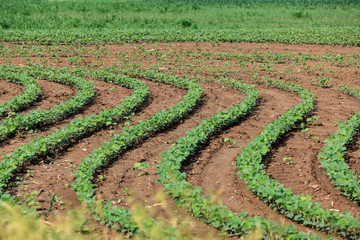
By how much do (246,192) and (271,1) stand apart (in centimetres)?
3337

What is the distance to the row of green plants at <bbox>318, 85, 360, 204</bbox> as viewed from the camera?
787 cm

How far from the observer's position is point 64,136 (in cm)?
1001

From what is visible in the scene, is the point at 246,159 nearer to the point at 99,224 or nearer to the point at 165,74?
the point at 99,224

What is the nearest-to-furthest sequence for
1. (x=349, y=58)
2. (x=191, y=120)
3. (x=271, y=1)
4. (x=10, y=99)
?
(x=191, y=120) → (x=10, y=99) → (x=349, y=58) → (x=271, y=1)

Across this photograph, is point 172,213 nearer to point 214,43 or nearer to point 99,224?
point 99,224

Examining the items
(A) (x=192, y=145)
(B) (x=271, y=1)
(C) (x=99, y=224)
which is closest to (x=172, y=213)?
(C) (x=99, y=224)

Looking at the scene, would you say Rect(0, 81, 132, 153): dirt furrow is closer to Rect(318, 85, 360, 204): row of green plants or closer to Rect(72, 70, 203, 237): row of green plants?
Rect(72, 70, 203, 237): row of green plants

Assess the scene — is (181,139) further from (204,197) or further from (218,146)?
(204,197)

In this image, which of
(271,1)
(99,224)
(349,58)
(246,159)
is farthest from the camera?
(271,1)

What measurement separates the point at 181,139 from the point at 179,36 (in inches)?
517

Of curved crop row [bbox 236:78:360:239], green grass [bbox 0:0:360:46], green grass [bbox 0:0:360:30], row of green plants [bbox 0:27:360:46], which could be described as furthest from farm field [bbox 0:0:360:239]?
green grass [bbox 0:0:360:30]

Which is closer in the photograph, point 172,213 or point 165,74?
point 172,213

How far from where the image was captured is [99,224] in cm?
711

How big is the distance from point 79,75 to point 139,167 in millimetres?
7926
